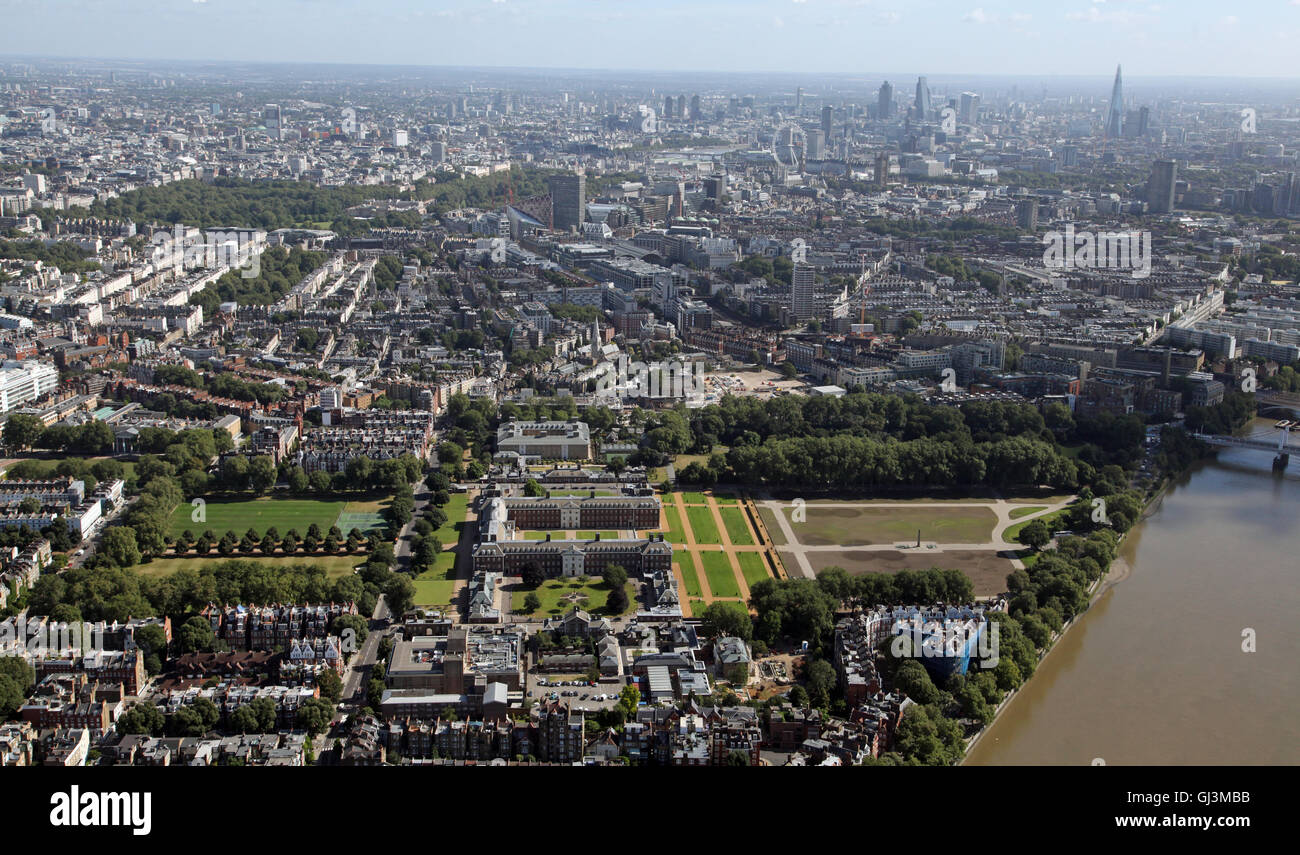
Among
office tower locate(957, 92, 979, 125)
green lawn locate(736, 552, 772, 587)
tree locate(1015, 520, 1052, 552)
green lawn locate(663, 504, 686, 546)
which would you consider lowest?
green lawn locate(663, 504, 686, 546)

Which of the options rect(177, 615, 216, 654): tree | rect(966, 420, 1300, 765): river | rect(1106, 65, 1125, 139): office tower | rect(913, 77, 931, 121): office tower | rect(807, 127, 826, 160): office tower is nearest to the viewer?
rect(966, 420, 1300, 765): river

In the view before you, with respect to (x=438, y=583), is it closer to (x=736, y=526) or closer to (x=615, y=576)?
(x=615, y=576)

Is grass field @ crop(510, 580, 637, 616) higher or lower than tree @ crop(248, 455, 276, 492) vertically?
lower

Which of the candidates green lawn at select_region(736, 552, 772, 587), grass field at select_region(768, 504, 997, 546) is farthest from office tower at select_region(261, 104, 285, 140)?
green lawn at select_region(736, 552, 772, 587)

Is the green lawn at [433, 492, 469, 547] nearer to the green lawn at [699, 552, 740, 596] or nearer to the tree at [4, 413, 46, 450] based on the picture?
the green lawn at [699, 552, 740, 596]

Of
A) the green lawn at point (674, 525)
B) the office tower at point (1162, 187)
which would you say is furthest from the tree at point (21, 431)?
the office tower at point (1162, 187)
